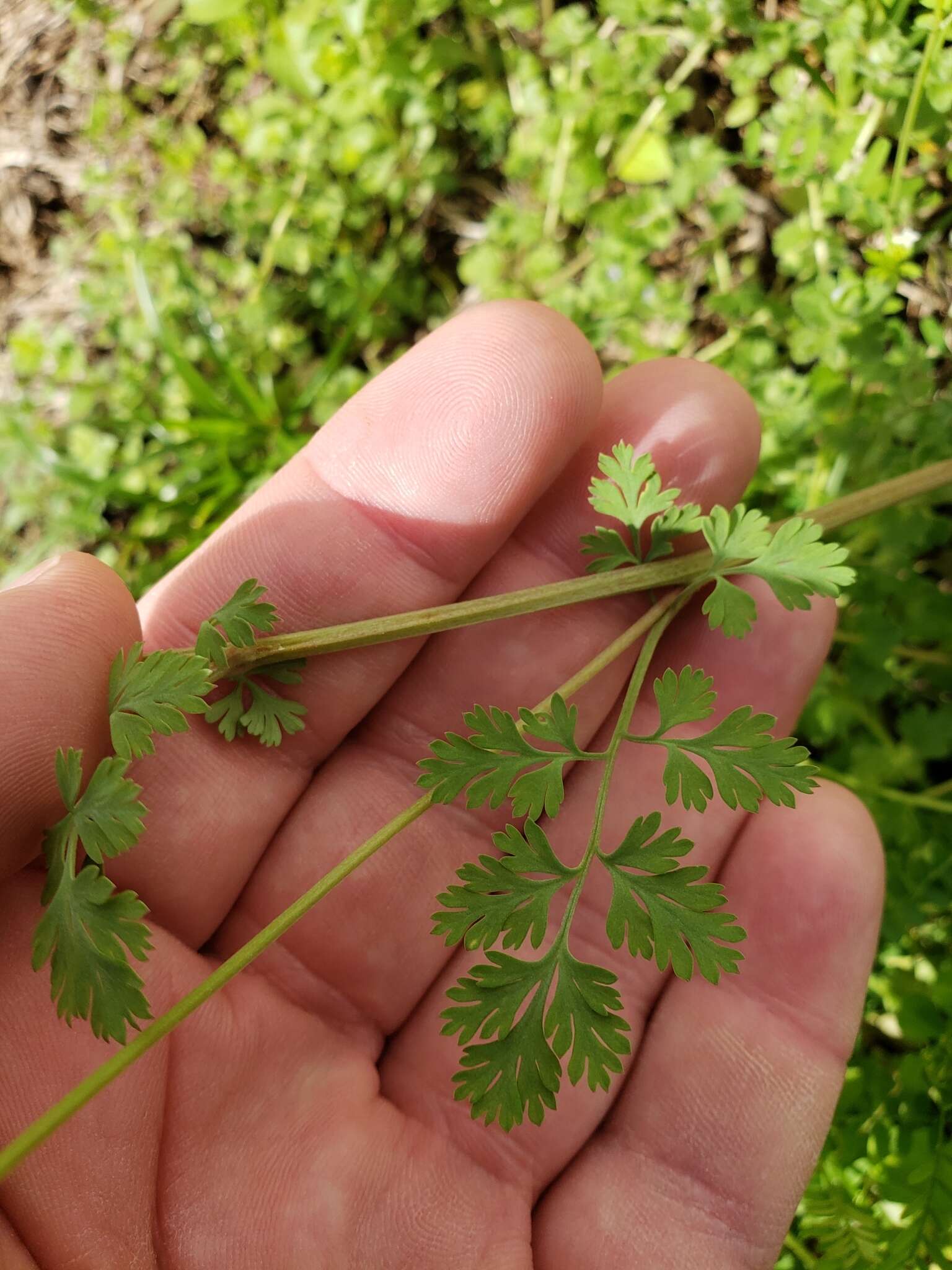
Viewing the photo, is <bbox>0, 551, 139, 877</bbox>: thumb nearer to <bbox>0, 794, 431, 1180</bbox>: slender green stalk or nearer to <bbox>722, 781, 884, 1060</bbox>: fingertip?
<bbox>0, 794, 431, 1180</bbox>: slender green stalk

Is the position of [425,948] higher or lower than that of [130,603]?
lower

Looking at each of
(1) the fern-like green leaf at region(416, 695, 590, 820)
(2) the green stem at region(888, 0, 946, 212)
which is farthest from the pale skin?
(2) the green stem at region(888, 0, 946, 212)

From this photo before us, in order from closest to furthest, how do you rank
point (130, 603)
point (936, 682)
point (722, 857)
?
point (130, 603)
point (722, 857)
point (936, 682)

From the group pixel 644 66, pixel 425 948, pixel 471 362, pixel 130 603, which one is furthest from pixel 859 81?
pixel 425 948

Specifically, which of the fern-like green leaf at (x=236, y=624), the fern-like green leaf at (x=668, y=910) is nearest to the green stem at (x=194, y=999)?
the fern-like green leaf at (x=668, y=910)

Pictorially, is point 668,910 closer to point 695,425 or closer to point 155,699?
point 155,699

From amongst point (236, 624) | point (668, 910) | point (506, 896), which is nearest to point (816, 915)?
point (668, 910)

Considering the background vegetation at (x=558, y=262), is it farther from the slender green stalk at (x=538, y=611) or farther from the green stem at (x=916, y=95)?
the slender green stalk at (x=538, y=611)

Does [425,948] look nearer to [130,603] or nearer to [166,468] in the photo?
[130,603]
